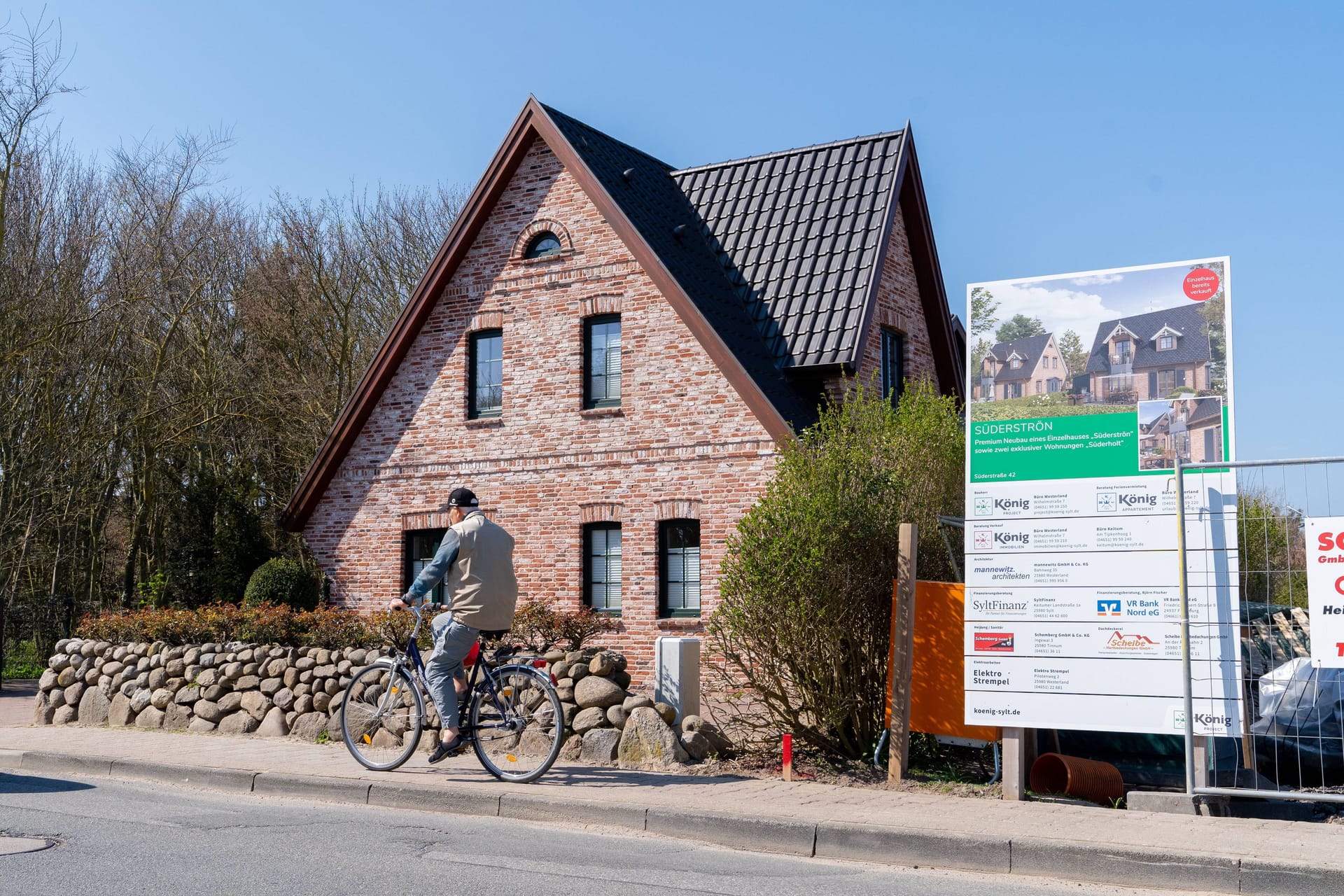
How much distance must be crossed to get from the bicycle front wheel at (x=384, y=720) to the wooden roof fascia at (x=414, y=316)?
10.6 meters

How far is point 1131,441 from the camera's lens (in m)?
8.40

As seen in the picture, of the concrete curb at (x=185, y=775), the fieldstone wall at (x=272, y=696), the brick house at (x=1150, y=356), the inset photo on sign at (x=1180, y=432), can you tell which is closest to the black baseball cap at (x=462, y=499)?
the fieldstone wall at (x=272, y=696)

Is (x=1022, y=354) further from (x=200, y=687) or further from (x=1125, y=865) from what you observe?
(x=200, y=687)

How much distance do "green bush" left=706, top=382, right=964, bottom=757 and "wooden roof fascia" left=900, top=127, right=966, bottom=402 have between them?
10.2 metres

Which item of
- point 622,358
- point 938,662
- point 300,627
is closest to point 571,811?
point 938,662

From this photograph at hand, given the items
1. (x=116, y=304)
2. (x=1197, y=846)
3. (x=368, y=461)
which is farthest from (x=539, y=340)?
(x=1197, y=846)

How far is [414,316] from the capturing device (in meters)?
20.0

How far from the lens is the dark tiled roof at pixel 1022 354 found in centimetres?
884

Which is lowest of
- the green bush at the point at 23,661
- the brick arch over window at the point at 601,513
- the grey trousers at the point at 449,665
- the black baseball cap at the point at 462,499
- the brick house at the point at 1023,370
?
the green bush at the point at 23,661

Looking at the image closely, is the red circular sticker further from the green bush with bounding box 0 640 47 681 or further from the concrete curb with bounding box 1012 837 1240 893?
the green bush with bounding box 0 640 47 681

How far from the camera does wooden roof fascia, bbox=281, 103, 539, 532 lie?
19578mm

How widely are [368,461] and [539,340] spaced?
12.5 feet

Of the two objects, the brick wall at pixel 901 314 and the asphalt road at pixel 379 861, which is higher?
the brick wall at pixel 901 314

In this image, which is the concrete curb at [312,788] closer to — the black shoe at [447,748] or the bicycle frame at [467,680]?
the black shoe at [447,748]
